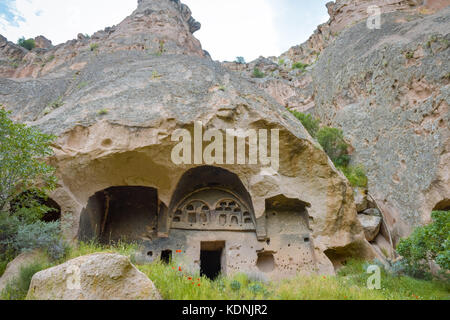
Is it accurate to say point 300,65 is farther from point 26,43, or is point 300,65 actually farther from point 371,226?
point 26,43

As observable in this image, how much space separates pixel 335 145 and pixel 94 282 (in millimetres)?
13354

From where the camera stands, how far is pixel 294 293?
5.79 metres

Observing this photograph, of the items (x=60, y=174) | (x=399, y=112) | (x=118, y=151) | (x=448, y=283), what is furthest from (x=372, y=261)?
(x=60, y=174)

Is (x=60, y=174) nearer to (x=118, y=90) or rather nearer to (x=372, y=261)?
(x=118, y=90)

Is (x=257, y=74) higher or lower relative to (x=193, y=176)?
higher

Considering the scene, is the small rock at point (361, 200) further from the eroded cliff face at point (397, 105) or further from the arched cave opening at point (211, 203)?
the arched cave opening at point (211, 203)

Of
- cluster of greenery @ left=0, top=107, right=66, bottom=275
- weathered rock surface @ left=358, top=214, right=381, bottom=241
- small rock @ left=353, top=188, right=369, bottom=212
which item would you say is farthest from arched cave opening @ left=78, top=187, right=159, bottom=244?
small rock @ left=353, top=188, right=369, bottom=212

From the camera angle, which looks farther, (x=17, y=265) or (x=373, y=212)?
(x=373, y=212)

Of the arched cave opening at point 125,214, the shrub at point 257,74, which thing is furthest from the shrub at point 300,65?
the arched cave opening at point 125,214

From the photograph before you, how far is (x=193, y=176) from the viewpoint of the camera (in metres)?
10.4

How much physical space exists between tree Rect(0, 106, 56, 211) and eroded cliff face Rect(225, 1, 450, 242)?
1100cm

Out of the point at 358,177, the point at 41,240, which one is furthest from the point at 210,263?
the point at 358,177

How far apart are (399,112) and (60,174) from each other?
39.7ft

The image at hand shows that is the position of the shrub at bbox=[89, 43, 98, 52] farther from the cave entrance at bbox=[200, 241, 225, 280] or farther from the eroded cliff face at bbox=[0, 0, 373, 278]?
the cave entrance at bbox=[200, 241, 225, 280]
